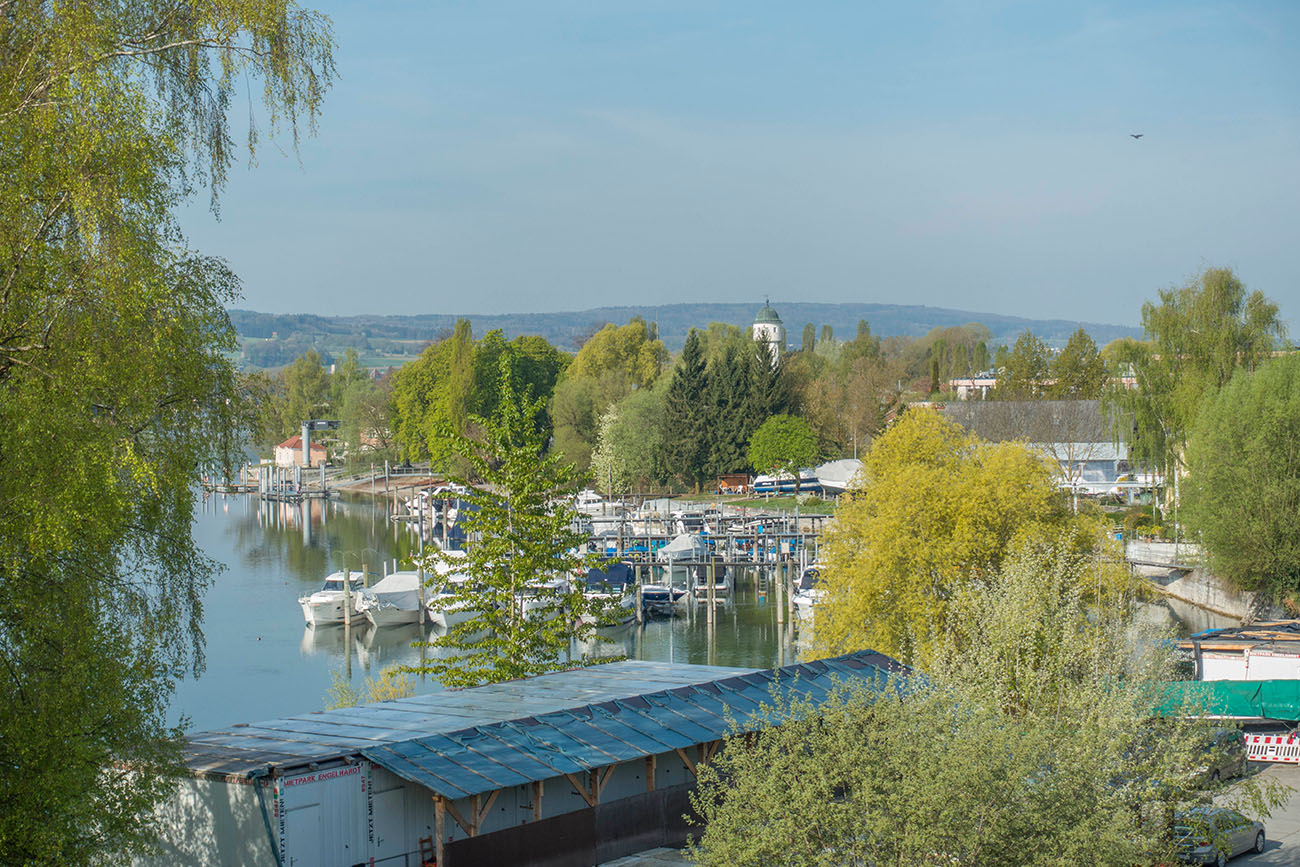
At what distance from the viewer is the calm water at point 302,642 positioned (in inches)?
1583

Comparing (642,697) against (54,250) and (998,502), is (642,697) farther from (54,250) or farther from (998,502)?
(998,502)

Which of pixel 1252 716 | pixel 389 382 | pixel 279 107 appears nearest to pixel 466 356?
pixel 389 382

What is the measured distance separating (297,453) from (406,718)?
397ft

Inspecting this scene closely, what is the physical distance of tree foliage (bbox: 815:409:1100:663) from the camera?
3338 centimetres

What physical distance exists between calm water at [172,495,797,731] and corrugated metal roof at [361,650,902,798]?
16.4 metres

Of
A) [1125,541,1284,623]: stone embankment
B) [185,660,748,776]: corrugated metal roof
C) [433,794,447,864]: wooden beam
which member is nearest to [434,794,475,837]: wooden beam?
[433,794,447,864]: wooden beam

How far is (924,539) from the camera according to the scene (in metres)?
33.9

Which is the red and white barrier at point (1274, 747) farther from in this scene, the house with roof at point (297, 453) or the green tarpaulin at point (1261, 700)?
the house with roof at point (297, 453)

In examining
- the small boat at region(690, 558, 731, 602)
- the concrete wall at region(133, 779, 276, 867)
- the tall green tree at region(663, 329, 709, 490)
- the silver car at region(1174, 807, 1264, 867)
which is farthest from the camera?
the tall green tree at region(663, 329, 709, 490)

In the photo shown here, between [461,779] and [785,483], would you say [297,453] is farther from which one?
[461,779]

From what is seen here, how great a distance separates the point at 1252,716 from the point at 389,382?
118m

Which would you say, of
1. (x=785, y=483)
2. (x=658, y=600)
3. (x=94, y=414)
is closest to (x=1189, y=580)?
(x=658, y=600)

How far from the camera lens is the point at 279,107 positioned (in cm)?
1451

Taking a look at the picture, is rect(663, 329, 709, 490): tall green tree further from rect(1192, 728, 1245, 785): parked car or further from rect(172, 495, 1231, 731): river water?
rect(1192, 728, 1245, 785): parked car
